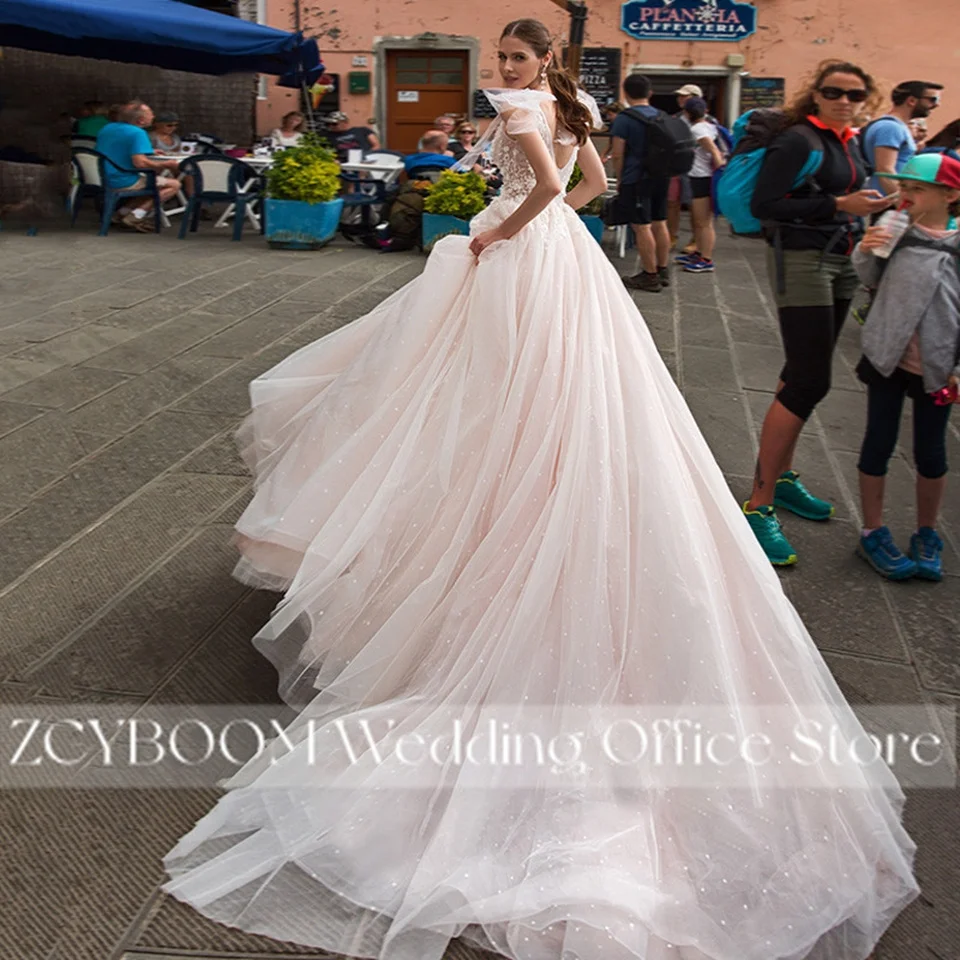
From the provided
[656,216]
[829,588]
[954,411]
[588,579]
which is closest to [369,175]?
[656,216]

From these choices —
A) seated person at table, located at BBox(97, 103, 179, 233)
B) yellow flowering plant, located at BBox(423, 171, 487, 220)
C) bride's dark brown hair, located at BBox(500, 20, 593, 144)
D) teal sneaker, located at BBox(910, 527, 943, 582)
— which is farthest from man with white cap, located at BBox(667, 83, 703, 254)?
bride's dark brown hair, located at BBox(500, 20, 593, 144)

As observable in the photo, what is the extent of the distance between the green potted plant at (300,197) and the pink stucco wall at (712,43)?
553 cm

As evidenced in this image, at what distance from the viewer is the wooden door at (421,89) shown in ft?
47.0

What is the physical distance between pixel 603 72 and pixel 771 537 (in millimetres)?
11955

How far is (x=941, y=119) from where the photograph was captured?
13875mm

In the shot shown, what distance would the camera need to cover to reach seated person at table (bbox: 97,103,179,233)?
31.6ft

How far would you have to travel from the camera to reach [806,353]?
134 inches

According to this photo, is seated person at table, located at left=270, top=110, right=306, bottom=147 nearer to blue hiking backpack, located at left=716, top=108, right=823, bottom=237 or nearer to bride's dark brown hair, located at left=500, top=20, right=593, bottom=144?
blue hiking backpack, located at left=716, top=108, right=823, bottom=237

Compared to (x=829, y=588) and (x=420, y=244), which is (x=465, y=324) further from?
(x=420, y=244)

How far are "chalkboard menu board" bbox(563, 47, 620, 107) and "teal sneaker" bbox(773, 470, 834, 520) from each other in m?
11.2

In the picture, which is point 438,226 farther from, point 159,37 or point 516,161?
point 516,161

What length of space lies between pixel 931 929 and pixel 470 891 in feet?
2.85

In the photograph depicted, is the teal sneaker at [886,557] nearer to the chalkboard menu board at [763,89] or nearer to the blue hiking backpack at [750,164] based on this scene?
the blue hiking backpack at [750,164]

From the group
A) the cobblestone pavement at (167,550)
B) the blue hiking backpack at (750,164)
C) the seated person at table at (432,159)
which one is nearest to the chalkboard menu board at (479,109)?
the seated person at table at (432,159)
